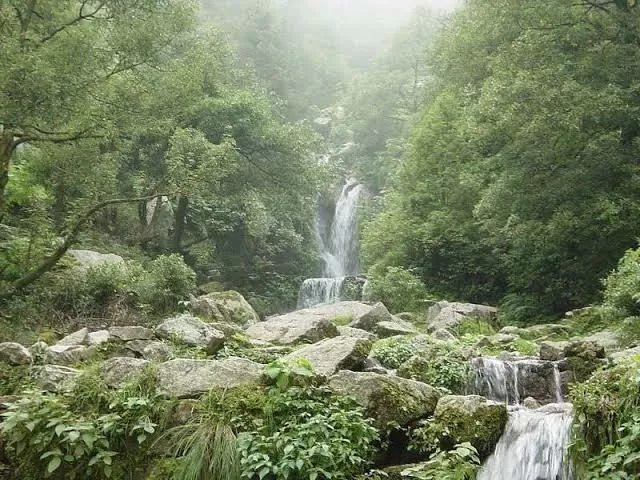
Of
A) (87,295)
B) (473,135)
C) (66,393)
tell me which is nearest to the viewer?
(66,393)

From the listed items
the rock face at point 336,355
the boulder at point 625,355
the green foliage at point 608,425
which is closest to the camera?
the green foliage at point 608,425

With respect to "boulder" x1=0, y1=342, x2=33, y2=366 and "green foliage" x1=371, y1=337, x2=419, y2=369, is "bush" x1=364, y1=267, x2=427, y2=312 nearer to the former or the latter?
"green foliage" x1=371, y1=337, x2=419, y2=369

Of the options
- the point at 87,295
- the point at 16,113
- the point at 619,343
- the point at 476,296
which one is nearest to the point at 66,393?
the point at 16,113

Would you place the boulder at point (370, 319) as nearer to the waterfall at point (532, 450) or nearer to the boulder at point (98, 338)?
the boulder at point (98, 338)

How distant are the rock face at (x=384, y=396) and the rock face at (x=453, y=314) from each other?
7.43m

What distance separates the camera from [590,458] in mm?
4805

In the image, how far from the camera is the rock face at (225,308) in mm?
12977

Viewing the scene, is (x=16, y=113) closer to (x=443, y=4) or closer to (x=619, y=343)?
(x=619, y=343)

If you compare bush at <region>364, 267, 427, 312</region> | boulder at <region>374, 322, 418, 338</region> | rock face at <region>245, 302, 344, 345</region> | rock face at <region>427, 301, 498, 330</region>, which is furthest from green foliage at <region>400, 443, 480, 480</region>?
bush at <region>364, 267, 427, 312</region>

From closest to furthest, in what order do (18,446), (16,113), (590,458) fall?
(590,458)
(18,446)
(16,113)

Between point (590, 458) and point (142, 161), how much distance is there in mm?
18738

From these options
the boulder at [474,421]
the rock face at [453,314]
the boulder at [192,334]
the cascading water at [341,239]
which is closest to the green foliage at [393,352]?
the boulder at [192,334]

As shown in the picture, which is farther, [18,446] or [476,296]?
[476,296]

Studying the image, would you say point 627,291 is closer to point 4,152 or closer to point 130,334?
point 130,334
